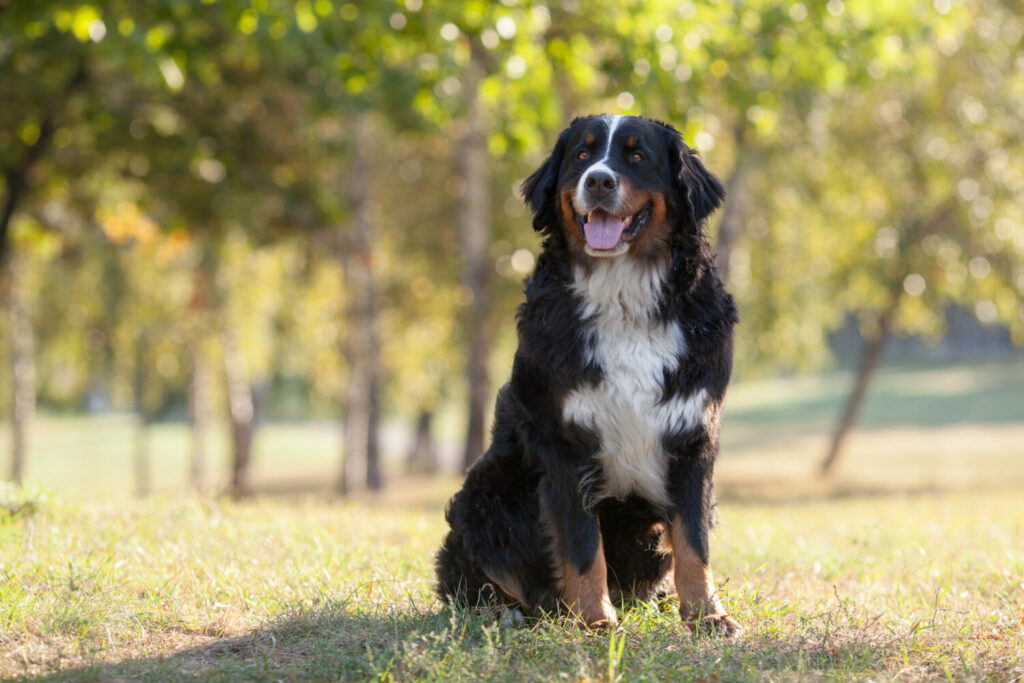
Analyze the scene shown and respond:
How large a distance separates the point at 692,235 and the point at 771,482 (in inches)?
533

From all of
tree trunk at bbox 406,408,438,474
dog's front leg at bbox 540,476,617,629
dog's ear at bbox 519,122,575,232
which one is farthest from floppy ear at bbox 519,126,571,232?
tree trunk at bbox 406,408,438,474

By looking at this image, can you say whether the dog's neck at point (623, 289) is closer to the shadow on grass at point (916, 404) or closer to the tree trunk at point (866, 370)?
the tree trunk at point (866, 370)

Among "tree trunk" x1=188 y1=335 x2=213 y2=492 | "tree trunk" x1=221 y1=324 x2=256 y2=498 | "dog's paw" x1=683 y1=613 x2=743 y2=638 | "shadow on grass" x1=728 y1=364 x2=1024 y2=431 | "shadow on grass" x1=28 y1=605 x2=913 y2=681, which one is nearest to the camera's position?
"shadow on grass" x1=28 y1=605 x2=913 y2=681

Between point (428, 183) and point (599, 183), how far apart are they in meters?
12.7

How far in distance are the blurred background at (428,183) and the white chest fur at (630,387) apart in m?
3.81

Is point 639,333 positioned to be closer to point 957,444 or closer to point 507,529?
point 507,529

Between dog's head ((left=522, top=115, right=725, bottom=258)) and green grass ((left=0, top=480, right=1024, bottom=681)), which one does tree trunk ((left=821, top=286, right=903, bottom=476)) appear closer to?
green grass ((left=0, top=480, right=1024, bottom=681))

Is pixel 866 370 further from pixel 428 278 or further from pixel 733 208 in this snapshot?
pixel 428 278

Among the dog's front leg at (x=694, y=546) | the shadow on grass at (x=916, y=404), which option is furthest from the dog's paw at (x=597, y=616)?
→ the shadow on grass at (x=916, y=404)

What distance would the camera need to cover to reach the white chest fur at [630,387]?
375 centimetres

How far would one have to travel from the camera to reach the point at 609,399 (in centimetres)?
375

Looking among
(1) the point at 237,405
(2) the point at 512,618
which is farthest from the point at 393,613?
(1) the point at 237,405

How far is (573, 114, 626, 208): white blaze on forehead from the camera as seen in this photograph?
379 cm

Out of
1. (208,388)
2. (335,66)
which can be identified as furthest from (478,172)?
(208,388)
